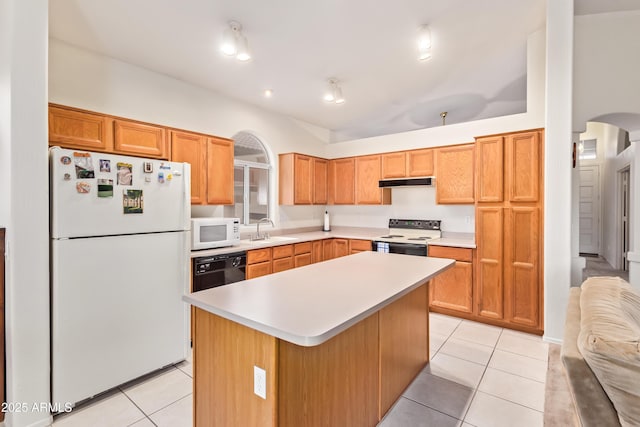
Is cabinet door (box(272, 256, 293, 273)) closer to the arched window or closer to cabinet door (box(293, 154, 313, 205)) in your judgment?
the arched window

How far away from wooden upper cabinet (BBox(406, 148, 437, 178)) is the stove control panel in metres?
0.70

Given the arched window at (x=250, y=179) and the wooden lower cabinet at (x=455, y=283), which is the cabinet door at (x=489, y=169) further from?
the arched window at (x=250, y=179)

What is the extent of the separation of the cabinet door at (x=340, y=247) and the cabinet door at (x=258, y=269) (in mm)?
1258

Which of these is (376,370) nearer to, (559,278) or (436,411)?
(436,411)

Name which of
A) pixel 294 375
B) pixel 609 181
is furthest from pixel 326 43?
pixel 609 181

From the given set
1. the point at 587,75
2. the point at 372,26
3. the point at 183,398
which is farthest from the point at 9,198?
the point at 587,75

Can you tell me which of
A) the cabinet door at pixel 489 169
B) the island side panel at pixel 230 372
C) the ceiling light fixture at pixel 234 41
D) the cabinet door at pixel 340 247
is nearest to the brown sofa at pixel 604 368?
the island side panel at pixel 230 372

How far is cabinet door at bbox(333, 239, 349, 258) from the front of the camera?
4.61 meters

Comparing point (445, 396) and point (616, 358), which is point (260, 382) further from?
point (445, 396)

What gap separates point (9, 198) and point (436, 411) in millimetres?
3038

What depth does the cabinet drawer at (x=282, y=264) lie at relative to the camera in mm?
3877

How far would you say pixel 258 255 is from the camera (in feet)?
12.0

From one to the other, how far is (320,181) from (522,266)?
3127 mm

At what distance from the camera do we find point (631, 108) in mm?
2695
